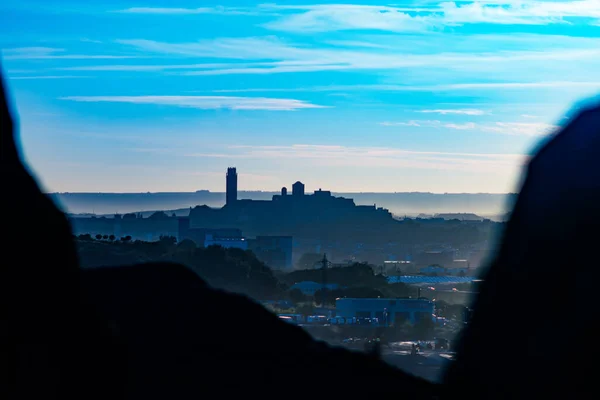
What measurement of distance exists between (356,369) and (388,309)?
41640 millimetres

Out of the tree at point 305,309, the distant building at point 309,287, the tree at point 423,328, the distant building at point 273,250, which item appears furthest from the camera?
the distant building at point 273,250

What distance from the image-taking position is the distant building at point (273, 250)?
367 ft

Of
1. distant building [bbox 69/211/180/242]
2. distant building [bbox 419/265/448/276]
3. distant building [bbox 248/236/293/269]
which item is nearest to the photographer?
distant building [bbox 419/265/448/276]

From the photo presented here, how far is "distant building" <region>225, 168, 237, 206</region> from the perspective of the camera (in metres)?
166

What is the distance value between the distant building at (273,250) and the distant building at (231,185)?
133 feet

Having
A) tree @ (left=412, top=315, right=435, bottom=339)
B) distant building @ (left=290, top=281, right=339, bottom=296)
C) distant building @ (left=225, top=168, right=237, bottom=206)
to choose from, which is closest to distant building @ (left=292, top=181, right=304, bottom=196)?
distant building @ (left=225, top=168, right=237, bottom=206)

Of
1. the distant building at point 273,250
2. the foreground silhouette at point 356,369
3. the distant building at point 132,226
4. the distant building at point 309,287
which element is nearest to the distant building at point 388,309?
the distant building at point 309,287

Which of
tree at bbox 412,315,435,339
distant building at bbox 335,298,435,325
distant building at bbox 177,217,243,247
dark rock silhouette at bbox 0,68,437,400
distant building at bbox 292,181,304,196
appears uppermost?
distant building at bbox 292,181,304,196

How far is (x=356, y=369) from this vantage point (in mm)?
7629

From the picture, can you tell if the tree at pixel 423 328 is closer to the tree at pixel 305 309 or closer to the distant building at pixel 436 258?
the tree at pixel 305 309

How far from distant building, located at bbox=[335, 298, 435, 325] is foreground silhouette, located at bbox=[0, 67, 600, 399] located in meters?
38.3

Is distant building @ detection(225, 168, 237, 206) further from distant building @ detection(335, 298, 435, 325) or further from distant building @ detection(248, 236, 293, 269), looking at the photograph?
distant building @ detection(335, 298, 435, 325)

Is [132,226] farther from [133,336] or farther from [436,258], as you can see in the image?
[133,336]

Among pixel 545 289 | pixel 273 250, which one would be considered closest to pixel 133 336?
pixel 545 289
